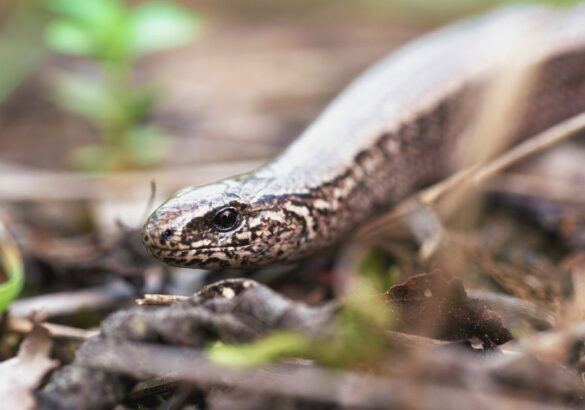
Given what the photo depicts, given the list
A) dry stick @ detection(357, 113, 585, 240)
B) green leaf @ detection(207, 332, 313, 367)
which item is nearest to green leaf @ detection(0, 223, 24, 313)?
green leaf @ detection(207, 332, 313, 367)

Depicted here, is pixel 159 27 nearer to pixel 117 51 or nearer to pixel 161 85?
pixel 117 51

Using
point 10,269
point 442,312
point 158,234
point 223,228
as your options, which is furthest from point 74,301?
point 442,312

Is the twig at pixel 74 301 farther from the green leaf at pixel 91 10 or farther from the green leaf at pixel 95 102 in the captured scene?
the green leaf at pixel 91 10

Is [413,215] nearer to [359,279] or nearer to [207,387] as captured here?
[359,279]

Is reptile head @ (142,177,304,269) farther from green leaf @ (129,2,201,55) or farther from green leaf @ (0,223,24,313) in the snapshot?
green leaf @ (129,2,201,55)

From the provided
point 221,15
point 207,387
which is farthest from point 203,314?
point 221,15

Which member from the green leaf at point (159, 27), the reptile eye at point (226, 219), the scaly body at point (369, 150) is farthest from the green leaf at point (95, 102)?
the reptile eye at point (226, 219)
